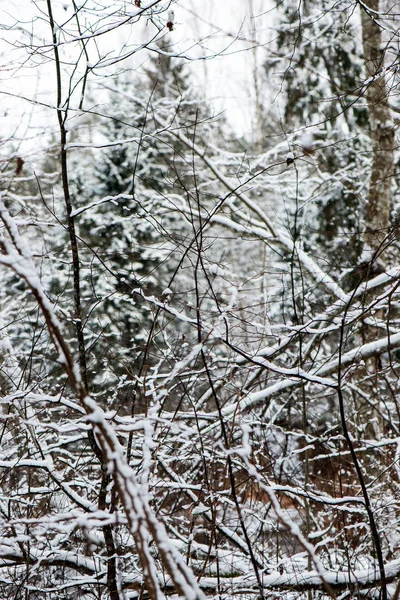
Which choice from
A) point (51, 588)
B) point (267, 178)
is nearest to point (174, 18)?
point (51, 588)

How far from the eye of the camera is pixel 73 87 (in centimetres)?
262

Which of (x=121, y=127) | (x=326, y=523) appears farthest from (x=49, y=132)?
(x=121, y=127)

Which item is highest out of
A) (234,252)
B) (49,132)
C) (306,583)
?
(234,252)

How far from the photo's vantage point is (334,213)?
1023 centimetres

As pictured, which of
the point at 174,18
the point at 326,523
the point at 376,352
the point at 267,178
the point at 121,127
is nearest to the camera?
the point at 174,18

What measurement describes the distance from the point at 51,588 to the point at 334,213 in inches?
361

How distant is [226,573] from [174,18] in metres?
3.41

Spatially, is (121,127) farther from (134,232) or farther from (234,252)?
(234,252)

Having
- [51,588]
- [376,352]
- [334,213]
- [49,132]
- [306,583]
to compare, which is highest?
[334,213]

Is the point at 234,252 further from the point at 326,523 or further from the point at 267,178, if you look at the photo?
the point at 326,523

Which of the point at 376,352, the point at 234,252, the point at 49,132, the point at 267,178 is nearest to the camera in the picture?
the point at 49,132

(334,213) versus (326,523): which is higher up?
(334,213)

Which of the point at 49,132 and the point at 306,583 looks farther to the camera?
the point at 49,132

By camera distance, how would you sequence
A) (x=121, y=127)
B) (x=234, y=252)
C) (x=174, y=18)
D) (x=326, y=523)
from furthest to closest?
(x=234, y=252) → (x=121, y=127) → (x=326, y=523) → (x=174, y=18)
